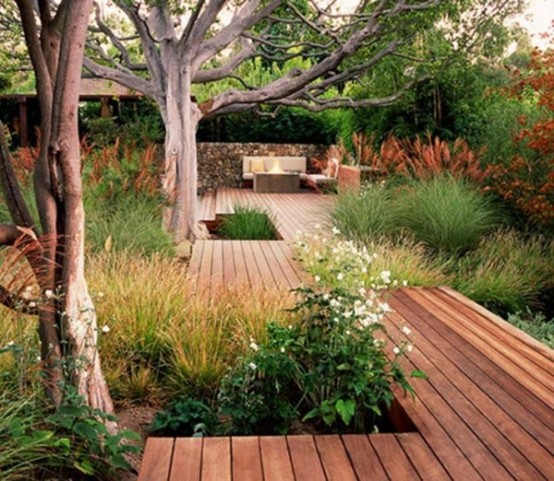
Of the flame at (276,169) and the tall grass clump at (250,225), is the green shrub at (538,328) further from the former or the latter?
the flame at (276,169)

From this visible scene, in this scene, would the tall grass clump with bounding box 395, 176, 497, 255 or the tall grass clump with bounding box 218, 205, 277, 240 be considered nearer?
the tall grass clump with bounding box 395, 176, 497, 255

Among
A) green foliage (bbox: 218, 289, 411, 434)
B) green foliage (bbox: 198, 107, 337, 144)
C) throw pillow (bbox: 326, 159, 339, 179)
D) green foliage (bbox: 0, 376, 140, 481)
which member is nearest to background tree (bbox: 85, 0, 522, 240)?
throw pillow (bbox: 326, 159, 339, 179)

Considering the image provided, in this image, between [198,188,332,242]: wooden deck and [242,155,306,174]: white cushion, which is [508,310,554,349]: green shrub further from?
[242,155,306,174]: white cushion

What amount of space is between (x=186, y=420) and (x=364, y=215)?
176 inches

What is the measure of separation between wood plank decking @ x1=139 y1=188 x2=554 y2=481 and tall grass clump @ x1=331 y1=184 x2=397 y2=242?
325cm

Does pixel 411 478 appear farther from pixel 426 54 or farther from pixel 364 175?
pixel 426 54

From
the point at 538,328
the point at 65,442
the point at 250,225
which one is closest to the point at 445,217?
the point at 538,328

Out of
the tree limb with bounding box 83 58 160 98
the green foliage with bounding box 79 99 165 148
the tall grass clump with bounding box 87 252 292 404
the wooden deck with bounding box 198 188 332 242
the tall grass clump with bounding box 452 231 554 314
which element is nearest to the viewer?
the tall grass clump with bounding box 87 252 292 404

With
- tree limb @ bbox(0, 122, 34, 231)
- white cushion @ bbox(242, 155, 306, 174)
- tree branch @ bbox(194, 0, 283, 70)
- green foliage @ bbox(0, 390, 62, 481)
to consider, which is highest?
tree branch @ bbox(194, 0, 283, 70)

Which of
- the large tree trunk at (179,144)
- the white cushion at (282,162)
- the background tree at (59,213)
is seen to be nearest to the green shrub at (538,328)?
the background tree at (59,213)

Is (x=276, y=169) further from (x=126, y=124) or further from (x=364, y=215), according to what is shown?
(x=364, y=215)

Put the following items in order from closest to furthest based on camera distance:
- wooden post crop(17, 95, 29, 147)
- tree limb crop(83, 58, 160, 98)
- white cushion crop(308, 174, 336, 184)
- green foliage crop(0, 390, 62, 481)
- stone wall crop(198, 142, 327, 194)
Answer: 1. green foliage crop(0, 390, 62, 481)
2. tree limb crop(83, 58, 160, 98)
3. white cushion crop(308, 174, 336, 184)
4. wooden post crop(17, 95, 29, 147)
5. stone wall crop(198, 142, 327, 194)

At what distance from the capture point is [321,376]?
323 centimetres

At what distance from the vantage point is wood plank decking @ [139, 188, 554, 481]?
2600 millimetres
